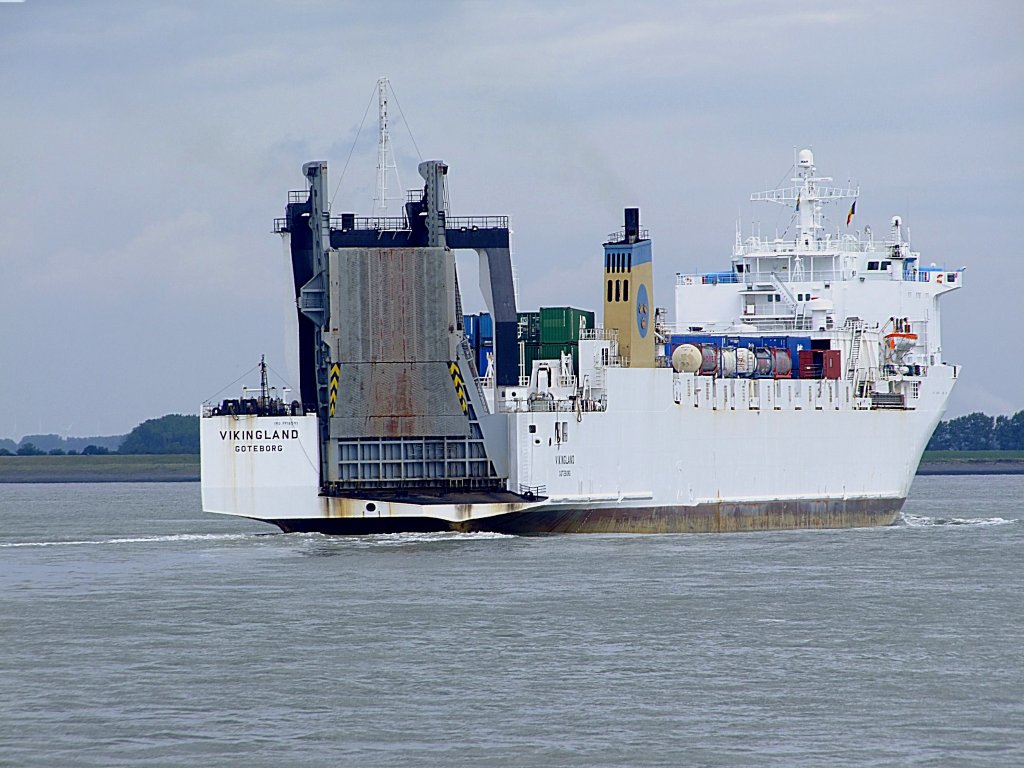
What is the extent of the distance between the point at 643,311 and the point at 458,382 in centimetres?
588

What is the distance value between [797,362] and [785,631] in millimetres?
22273

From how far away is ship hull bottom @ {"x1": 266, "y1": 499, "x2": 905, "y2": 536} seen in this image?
35.4m

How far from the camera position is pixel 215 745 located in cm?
1716

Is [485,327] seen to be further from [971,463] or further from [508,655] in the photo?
[971,463]

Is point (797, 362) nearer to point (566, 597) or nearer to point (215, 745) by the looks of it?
point (566, 597)

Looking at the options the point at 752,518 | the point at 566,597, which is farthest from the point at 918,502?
the point at 566,597

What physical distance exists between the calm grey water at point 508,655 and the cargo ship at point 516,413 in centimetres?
138

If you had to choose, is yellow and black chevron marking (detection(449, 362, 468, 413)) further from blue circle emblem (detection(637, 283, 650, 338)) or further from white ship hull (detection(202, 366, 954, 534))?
blue circle emblem (detection(637, 283, 650, 338))

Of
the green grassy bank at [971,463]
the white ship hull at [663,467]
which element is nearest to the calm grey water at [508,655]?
the white ship hull at [663,467]

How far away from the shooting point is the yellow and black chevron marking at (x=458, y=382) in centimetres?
3512

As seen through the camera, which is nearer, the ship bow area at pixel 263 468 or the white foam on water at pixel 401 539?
the white foam on water at pixel 401 539

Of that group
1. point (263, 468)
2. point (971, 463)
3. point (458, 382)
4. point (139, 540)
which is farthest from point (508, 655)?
point (971, 463)

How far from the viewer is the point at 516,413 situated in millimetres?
36469

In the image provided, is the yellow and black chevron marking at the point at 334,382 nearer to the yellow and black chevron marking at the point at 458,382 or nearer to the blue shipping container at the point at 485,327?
the yellow and black chevron marking at the point at 458,382
